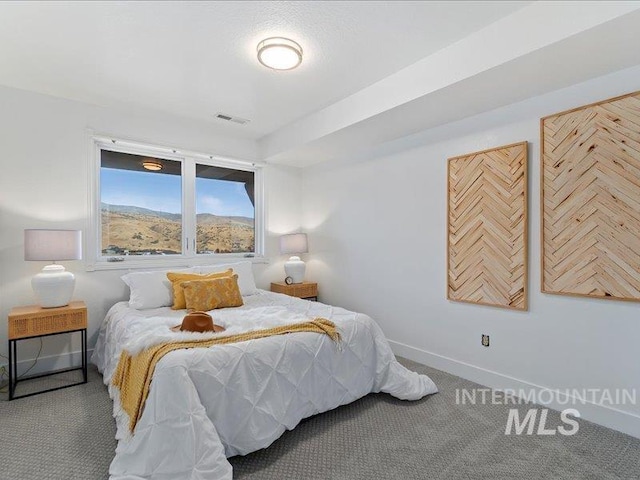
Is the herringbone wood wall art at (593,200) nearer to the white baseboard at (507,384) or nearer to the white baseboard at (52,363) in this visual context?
the white baseboard at (507,384)

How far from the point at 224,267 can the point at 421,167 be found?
2.39 metres

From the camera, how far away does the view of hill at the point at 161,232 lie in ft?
11.9

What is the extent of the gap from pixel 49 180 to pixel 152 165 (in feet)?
3.30

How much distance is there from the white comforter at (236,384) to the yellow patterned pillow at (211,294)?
170 millimetres

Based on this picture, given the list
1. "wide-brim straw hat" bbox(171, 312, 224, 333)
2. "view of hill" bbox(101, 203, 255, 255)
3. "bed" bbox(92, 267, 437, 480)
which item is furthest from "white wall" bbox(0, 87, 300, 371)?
"wide-brim straw hat" bbox(171, 312, 224, 333)

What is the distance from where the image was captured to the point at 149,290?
125 inches

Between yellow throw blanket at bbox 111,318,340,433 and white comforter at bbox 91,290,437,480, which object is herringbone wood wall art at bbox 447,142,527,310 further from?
yellow throw blanket at bbox 111,318,340,433

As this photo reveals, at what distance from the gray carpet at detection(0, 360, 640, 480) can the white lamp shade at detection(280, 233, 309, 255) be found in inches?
93.4

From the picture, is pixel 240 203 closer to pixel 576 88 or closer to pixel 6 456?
pixel 6 456

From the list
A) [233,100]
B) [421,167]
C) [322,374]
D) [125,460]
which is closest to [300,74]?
[233,100]

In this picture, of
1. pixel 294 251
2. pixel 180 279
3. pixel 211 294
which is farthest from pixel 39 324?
Result: pixel 294 251

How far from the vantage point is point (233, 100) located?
3.27 meters

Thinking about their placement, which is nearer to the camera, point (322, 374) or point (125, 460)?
point (125, 460)

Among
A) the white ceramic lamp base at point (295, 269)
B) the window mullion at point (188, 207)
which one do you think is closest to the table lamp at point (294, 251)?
the white ceramic lamp base at point (295, 269)
